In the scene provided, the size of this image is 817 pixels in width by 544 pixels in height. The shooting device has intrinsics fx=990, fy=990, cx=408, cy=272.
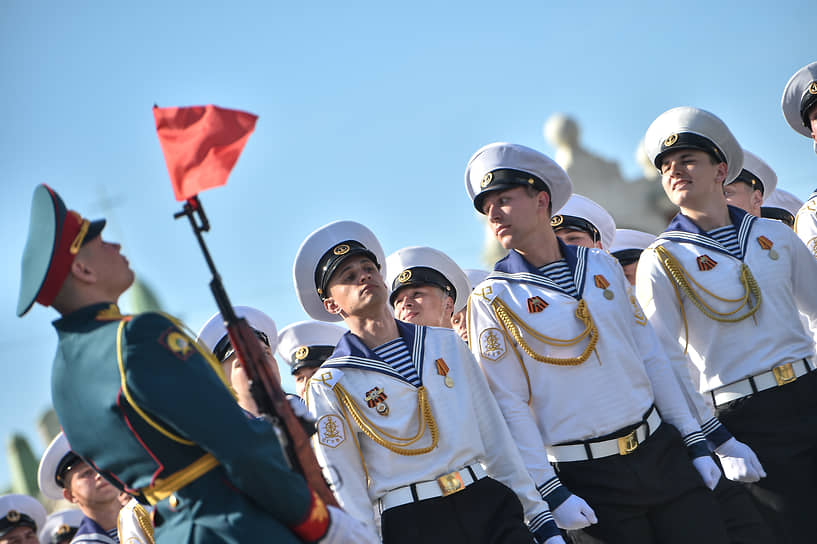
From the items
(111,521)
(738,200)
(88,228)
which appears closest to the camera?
(88,228)

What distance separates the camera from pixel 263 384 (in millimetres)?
3584

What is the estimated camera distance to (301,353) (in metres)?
7.37

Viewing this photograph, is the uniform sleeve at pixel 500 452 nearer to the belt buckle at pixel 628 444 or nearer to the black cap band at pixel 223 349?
the belt buckle at pixel 628 444

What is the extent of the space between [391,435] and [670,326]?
1.89 metres

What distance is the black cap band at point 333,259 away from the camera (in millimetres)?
5426

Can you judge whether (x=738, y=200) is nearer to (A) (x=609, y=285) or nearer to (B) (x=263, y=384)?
(A) (x=609, y=285)

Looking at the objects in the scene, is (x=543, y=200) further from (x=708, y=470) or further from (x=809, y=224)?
(x=809, y=224)

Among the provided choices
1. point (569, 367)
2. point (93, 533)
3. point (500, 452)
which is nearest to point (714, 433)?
point (569, 367)

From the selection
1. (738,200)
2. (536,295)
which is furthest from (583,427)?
(738,200)

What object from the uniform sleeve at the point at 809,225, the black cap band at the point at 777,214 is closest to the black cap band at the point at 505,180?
the uniform sleeve at the point at 809,225

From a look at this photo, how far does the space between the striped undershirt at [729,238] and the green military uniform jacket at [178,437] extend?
347cm

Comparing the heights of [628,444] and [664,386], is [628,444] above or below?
below

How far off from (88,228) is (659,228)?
76.7 ft

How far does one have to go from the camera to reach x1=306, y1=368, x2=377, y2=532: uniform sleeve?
4715mm
